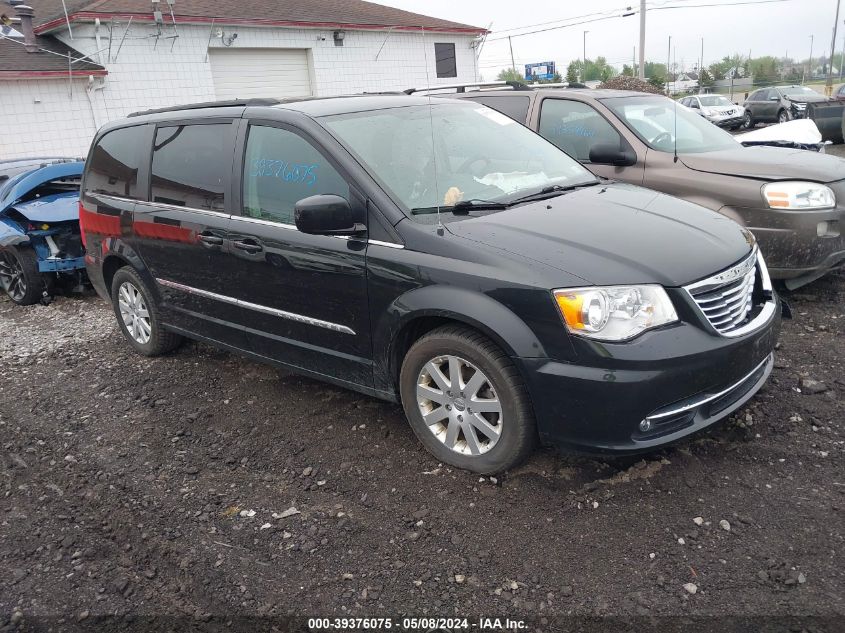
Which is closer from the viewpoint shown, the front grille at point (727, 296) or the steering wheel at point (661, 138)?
the front grille at point (727, 296)

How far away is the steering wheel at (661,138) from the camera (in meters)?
6.02

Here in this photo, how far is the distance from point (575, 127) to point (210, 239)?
364 cm

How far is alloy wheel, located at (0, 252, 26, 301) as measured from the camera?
7741mm

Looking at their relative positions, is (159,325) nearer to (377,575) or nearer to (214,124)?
(214,124)

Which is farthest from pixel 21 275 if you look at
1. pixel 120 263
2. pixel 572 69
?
pixel 572 69

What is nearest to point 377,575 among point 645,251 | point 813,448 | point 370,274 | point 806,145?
point 370,274

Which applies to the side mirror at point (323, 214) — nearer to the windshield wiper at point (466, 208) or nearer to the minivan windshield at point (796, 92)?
the windshield wiper at point (466, 208)

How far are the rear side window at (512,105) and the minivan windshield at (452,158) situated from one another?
2103 millimetres

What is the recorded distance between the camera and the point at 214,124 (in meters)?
4.38

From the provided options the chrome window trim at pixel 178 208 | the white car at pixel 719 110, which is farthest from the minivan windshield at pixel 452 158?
the white car at pixel 719 110

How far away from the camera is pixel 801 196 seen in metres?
5.25

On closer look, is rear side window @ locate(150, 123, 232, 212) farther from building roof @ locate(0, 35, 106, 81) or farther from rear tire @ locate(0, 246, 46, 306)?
building roof @ locate(0, 35, 106, 81)

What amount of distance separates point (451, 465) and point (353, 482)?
19.9 inches

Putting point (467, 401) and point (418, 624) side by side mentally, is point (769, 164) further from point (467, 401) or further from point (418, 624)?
point (418, 624)
